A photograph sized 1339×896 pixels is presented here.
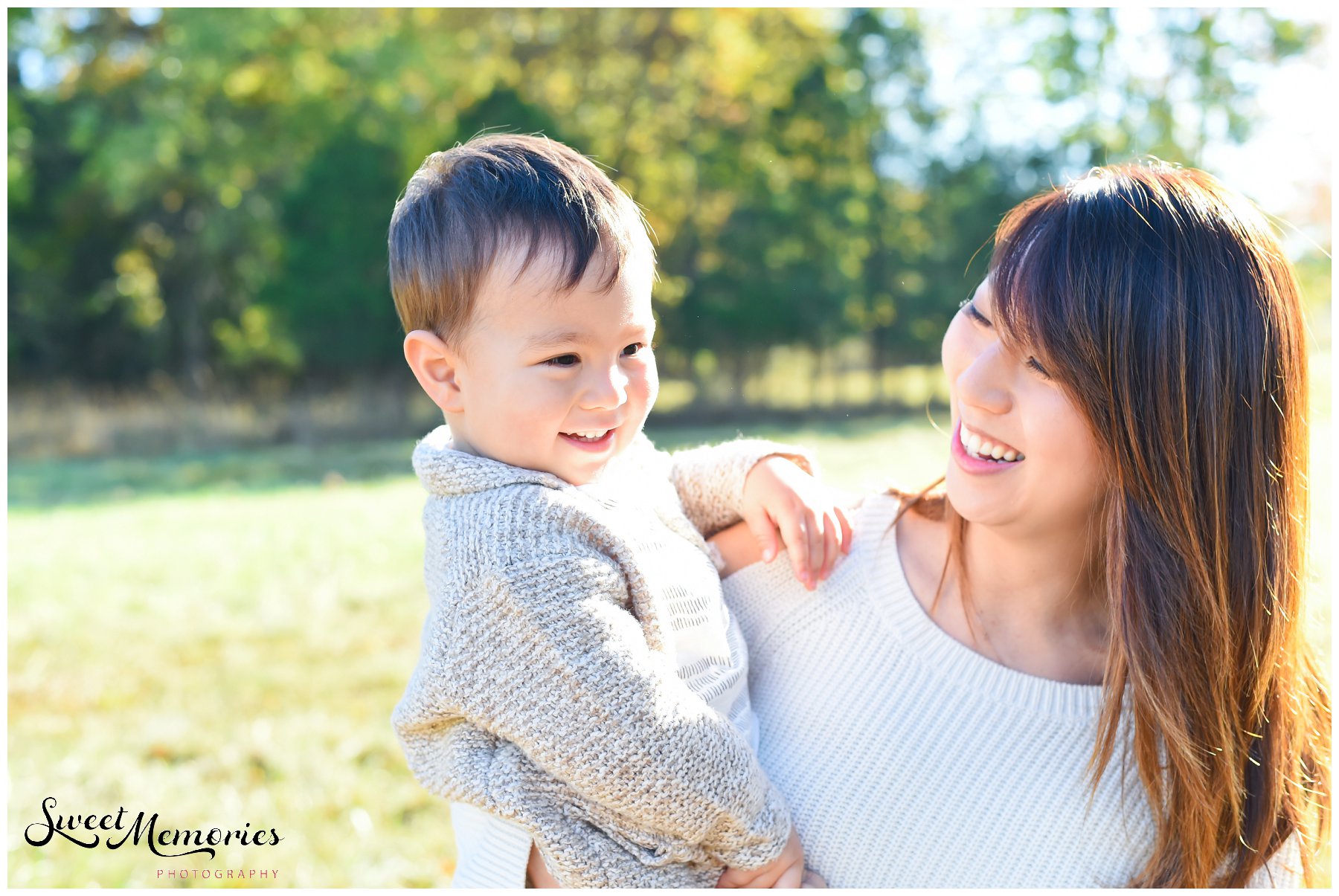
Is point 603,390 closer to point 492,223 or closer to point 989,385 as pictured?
point 492,223

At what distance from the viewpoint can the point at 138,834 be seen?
3.73 m

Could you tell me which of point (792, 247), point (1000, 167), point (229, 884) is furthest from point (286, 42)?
point (229, 884)

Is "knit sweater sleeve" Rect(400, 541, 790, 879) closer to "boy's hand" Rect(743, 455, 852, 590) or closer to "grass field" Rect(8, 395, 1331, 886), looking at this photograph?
"boy's hand" Rect(743, 455, 852, 590)

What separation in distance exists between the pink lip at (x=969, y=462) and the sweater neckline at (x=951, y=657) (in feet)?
1.13

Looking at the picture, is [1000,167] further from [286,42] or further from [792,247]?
[286,42]

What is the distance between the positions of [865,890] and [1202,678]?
2.25 feet

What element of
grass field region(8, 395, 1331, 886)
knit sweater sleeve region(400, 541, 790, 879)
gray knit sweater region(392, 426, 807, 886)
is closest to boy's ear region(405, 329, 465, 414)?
gray knit sweater region(392, 426, 807, 886)

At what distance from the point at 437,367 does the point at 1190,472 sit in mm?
1266

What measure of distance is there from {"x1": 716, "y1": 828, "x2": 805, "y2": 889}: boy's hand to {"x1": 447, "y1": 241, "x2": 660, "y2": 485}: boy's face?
2.29 ft

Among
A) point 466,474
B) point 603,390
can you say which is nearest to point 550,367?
point 603,390

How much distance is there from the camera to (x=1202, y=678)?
6.14 feet

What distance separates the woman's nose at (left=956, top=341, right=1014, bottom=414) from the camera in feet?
5.88

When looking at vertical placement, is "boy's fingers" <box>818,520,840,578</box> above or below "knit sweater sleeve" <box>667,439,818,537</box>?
below

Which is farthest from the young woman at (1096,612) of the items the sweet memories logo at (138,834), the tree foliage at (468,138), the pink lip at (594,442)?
the tree foliage at (468,138)
